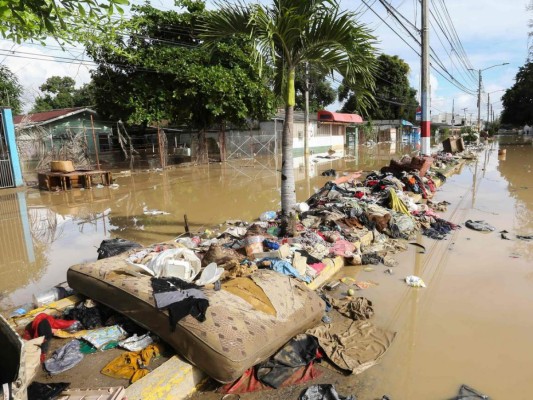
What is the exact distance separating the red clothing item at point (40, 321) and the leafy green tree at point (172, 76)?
1505cm

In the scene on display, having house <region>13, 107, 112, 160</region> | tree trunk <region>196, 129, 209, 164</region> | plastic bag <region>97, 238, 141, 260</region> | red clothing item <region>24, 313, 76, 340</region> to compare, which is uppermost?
house <region>13, 107, 112, 160</region>

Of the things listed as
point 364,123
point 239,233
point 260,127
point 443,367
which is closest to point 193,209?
point 239,233

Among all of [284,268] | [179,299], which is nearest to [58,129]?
[284,268]

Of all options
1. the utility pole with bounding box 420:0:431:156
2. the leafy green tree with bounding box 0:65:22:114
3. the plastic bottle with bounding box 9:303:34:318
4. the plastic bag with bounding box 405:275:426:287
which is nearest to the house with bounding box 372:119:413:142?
the utility pole with bounding box 420:0:431:156

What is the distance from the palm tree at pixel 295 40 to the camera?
5.79 m

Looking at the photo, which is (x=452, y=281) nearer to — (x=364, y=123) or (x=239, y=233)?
(x=239, y=233)

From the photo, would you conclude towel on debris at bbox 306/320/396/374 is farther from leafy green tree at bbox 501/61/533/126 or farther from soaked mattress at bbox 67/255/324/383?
leafy green tree at bbox 501/61/533/126

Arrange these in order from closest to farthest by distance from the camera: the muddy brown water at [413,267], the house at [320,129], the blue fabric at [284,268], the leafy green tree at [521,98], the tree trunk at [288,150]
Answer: the muddy brown water at [413,267]
the blue fabric at [284,268]
the tree trunk at [288,150]
the house at [320,129]
the leafy green tree at [521,98]

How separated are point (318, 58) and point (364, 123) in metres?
36.1

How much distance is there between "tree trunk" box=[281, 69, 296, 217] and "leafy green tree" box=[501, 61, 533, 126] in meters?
43.9

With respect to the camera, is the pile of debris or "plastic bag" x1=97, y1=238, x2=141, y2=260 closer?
the pile of debris

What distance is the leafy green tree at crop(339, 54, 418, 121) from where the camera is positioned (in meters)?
44.7

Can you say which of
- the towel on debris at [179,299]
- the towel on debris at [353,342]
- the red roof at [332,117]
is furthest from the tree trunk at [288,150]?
the red roof at [332,117]

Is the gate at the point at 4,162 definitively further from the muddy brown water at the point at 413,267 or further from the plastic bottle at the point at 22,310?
the plastic bottle at the point at 22,310
